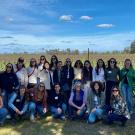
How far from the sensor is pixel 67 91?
11000 mm

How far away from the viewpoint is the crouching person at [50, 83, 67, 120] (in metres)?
10.6

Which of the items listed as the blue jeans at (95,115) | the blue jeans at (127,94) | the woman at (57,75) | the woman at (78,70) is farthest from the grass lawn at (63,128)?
the woman at (78,70)

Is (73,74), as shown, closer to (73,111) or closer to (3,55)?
(73,111)

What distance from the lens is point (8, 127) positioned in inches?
393

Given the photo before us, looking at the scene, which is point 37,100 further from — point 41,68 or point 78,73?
point 78,73

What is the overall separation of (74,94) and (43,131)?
60.2 inches

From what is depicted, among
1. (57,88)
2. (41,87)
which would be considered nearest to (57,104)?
(57,88)

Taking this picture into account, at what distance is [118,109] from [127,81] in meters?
1.17

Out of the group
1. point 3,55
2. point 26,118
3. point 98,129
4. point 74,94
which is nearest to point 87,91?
point 74,94

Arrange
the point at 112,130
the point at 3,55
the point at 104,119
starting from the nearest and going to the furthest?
1. the point at 112,130
2. the point at 104,119
3. the point at 3,55

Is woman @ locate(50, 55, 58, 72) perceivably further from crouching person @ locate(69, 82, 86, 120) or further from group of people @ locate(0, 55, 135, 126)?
crouching person @ locate(69, 82, 86, 120)

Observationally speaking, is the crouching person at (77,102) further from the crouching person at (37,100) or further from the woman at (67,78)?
the crouching person at (37,100)

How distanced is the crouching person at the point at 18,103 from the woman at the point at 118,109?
2314mm

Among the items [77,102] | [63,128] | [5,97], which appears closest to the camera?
[63,128]
